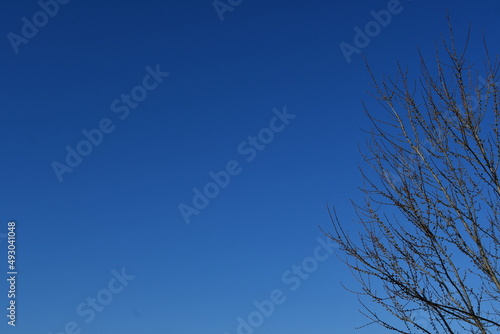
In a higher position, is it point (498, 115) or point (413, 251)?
point (498, 115)

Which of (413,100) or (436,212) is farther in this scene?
(413,100)

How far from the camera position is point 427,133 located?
15.2ft

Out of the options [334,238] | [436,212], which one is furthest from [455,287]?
[334,238]

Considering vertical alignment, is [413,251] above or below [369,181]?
below

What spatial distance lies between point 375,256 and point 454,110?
1475 millimetres

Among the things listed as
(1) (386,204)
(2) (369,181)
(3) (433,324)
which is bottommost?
(3) (433,324)

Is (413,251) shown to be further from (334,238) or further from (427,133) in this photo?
(427,133)

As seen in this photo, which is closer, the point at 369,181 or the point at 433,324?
the point at 433,324

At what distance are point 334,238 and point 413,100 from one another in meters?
1.51

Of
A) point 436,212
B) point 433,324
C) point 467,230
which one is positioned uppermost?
point 436,212

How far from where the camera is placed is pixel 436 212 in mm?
4328

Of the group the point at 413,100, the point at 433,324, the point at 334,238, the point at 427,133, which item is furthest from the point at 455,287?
the point at 413,100

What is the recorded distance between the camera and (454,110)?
14.5ft

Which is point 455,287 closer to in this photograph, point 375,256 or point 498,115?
point 375,256
